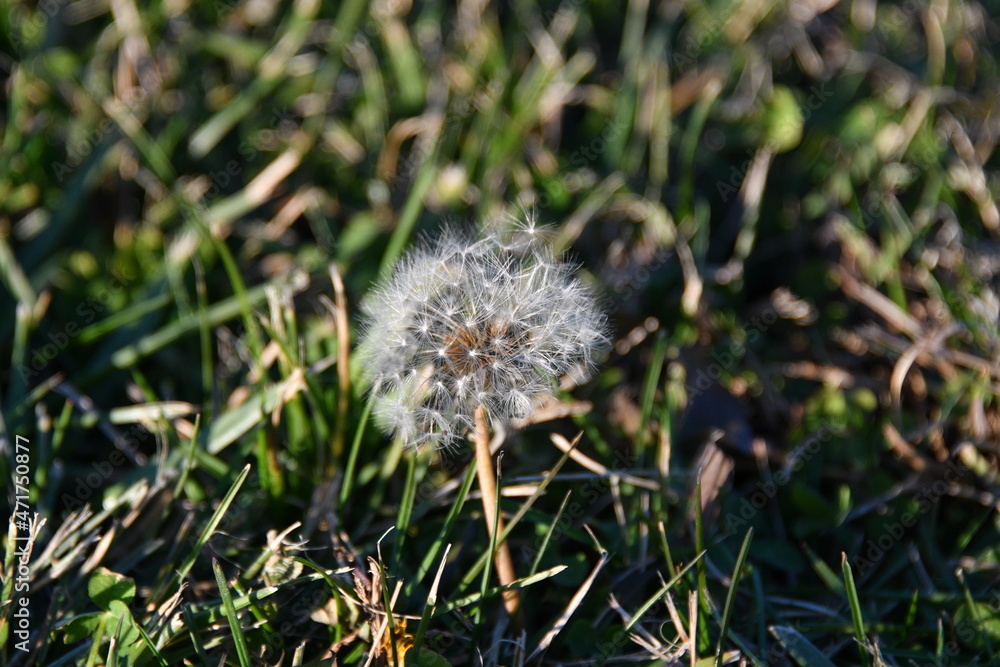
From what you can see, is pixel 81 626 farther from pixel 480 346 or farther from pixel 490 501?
pixel 480 346

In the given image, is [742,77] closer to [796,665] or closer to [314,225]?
[314,225]

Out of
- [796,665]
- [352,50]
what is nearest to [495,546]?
[796,665]

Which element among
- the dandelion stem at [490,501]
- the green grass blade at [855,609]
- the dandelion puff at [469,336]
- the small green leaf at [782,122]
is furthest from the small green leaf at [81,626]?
the small green leaf at [782,122]

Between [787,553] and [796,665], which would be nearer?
[796,665]

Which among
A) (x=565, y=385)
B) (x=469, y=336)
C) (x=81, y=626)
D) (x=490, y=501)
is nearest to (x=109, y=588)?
(x=81, y=626)

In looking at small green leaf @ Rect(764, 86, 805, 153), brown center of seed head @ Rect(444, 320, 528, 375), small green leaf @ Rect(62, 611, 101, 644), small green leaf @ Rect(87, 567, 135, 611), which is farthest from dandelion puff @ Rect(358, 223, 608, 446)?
small green leaf @ Rect(764, 86, 805, 153)

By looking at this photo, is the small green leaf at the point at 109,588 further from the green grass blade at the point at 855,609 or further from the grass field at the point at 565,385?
the green grass blade at the point at 855,609

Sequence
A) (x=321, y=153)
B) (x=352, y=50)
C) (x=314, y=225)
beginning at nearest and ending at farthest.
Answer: (x=314, y=225), (x=321, y=153), (x=352, y=50)

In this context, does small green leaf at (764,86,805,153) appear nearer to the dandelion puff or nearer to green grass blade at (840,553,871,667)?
the dandelion puff
